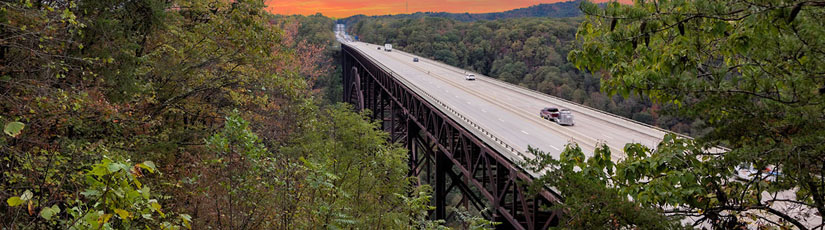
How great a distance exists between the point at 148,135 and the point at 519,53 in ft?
281

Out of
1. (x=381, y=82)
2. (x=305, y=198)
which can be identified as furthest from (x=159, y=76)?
(x=381, y=82)

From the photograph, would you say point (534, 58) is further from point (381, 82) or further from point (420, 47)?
point (381, 82)

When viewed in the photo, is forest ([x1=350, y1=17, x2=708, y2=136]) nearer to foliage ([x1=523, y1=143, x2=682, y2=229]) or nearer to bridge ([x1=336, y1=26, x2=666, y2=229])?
bridge ([x1=336, y1=26, x2=666, y2=229])

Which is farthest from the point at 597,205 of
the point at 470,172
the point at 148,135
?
the point at 470,172

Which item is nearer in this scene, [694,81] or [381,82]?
[694,81]


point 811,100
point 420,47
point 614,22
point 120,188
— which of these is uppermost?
point 614,22

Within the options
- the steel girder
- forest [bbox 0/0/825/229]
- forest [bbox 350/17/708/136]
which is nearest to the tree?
forest [bbox 0/0/825/229]

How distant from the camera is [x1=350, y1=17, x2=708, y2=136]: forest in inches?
2653

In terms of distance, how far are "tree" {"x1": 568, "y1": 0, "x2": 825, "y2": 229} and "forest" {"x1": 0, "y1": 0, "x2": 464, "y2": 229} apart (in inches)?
124

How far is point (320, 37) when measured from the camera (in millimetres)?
100250

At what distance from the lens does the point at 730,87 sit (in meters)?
4.30

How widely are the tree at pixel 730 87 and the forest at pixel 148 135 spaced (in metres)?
3.15

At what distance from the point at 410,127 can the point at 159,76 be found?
20074 mm

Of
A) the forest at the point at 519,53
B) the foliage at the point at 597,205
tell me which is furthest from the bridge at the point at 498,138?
the forest at the point at 519,53
